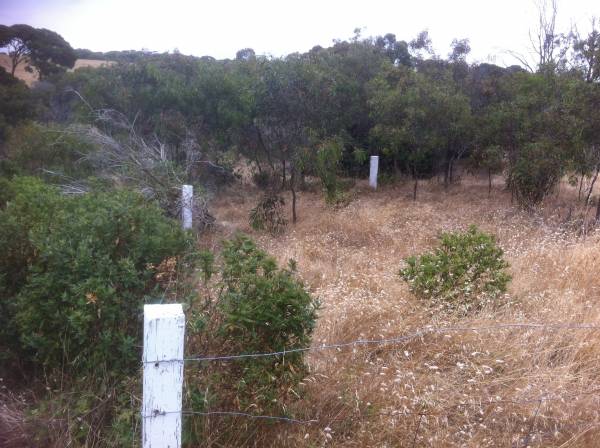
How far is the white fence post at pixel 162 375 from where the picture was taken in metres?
2.25

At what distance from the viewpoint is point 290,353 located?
3.01m

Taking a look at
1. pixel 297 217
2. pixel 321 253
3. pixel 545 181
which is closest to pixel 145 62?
pixel 297 217

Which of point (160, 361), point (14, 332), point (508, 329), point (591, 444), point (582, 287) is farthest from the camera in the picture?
point (582, 287)

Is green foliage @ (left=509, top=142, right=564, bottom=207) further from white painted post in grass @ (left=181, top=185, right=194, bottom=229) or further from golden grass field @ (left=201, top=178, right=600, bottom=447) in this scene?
white painted post in grass @ (left=181, top=185, right=194, bottom=229)

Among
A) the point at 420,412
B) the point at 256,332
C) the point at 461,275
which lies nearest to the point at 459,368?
the point at 420,412

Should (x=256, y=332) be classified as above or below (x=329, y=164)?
below

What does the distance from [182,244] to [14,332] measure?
111cm

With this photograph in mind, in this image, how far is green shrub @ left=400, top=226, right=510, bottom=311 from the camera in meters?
4.56

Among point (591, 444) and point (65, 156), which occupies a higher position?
point (65, 156)

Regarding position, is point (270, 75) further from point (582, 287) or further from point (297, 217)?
point (582, 287)

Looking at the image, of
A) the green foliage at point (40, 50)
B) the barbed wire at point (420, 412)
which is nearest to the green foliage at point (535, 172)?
the barbed wire at point (420, 412)

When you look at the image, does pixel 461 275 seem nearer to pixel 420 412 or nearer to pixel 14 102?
pixel 420 412

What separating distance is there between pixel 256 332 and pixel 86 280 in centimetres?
92

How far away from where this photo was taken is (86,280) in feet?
10.0
